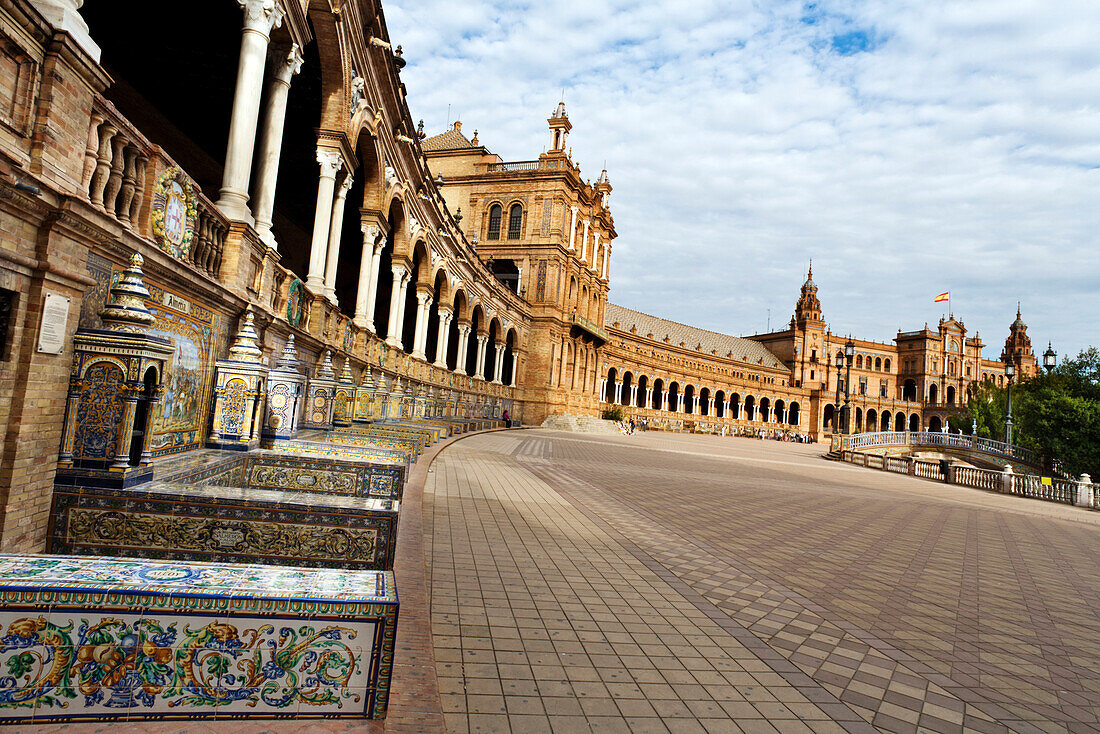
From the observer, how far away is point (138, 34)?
1092cm

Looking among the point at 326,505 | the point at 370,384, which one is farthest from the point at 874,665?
the point at 370,384

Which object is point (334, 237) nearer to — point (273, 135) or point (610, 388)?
point (273, 135)

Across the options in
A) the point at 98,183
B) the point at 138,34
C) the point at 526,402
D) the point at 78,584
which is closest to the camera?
the point at 78,584

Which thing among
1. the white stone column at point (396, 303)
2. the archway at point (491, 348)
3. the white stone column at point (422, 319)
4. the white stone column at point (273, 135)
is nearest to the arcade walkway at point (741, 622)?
the white stone column at point (273, 135)

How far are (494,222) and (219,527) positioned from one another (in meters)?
43.1

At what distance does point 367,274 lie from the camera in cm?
1543

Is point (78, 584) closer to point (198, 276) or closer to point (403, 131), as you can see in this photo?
point (198, 276)

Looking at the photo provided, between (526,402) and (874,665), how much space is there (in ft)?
127

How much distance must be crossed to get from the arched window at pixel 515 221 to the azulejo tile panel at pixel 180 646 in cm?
4331

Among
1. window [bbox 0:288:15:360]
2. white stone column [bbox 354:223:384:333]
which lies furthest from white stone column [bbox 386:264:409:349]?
window [bbox 0:288:15:360]

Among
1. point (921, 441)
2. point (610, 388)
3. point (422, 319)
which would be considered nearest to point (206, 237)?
point (422, 319)

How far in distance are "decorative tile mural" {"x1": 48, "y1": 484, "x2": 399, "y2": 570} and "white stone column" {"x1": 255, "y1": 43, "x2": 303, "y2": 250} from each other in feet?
18.2

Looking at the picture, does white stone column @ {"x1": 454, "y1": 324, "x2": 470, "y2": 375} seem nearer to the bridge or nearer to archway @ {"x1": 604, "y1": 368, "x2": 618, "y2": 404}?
the bridge

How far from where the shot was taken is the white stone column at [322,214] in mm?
11742
